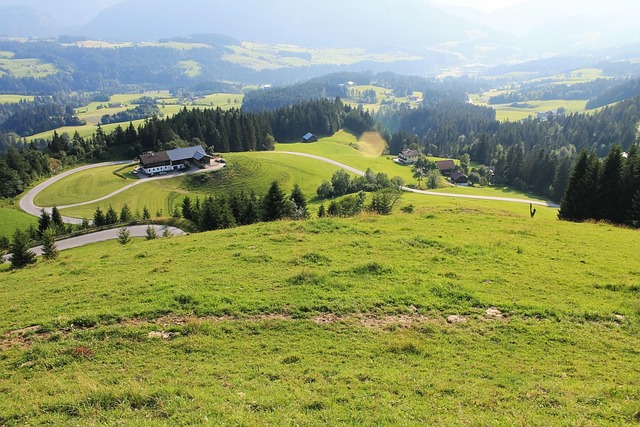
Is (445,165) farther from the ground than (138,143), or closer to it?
closer to it

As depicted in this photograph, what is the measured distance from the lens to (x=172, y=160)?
111000 mm

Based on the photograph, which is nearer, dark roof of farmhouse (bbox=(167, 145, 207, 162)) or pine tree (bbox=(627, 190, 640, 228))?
pine tree (bbox=(627, 190, 640, 228))

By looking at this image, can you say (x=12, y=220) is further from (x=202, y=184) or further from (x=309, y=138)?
(x=309, y=138)

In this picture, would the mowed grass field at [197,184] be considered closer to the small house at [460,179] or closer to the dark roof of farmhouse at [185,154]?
the dark roof of farmhouse at [185,154]

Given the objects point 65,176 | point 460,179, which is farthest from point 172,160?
point 460,179

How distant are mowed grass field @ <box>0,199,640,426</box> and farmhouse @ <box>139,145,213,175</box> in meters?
89.7

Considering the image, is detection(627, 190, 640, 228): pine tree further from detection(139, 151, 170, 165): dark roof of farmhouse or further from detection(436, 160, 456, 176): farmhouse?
detection(436, 160, 456, 176): farmhouse

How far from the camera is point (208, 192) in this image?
102 meters

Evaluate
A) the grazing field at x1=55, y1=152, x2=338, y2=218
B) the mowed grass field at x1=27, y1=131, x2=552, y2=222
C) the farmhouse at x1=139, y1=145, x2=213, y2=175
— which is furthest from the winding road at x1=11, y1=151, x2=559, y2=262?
the farmhouse at x1=139, y1=145, x2=213, y2=175

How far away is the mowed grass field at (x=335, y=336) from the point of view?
1124cm

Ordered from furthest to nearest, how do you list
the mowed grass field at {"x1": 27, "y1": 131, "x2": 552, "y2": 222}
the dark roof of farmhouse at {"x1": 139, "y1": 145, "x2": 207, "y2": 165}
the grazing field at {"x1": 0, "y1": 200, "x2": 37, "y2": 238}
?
the dark roof of farmhouse at {"x1": 139, "y1": 145, "x2": 207, "y2": 165}, the mowed grass field at {"x1": 27, "y1": 131, "x2": 552, "y2": 222}, the grazing field at {"x1": 0, "y1": 200, "x2": 37, "y2": 238}

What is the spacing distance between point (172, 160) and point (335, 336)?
10682 centimetres

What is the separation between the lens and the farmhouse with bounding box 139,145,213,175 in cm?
10969

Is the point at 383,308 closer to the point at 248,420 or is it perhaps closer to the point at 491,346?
the point at 491,346
